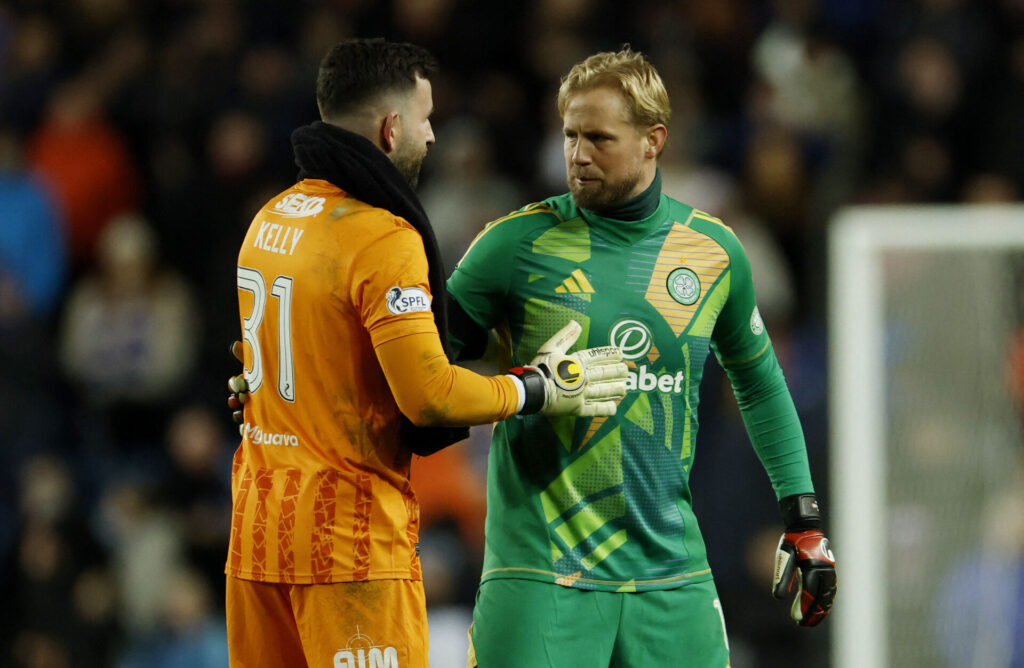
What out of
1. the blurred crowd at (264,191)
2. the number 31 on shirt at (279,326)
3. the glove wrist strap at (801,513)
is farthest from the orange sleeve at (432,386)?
the blurred crowd at (264,191)

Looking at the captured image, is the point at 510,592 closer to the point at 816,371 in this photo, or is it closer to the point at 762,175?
the point at 816,371

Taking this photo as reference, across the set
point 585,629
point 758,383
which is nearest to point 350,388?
point 585,629

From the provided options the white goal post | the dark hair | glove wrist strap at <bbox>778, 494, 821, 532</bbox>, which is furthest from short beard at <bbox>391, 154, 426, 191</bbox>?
the white goal post

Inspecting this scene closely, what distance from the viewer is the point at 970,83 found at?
8.51 meters

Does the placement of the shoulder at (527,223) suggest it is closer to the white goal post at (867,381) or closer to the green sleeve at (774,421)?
the green sleeve at (774,421)

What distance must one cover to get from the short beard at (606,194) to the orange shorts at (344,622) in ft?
3.76

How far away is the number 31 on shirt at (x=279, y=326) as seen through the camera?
3582 millimetres

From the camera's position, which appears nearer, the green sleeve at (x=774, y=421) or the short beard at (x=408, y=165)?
the short beard at (x=408, y=165)

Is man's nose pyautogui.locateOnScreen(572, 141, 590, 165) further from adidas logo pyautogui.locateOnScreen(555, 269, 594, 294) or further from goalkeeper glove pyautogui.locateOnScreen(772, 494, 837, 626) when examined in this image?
goalkeeper glove pyautogui.locateOnScreen(772, 494, 837, 626)

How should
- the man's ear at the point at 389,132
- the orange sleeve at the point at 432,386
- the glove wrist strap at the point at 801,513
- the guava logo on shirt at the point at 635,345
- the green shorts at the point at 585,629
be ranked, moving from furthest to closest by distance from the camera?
the glove wrist strap at the point at 801,513, the guava logo on shirt at the point at 635,345, the green shorts at the point at 585,629, the man's ear at the point at 389,132, the orange sleeve at the point at 432,386

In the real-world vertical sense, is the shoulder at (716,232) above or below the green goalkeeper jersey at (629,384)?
above

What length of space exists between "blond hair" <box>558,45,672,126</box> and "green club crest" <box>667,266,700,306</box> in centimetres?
43

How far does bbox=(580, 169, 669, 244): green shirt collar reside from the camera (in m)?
4.02

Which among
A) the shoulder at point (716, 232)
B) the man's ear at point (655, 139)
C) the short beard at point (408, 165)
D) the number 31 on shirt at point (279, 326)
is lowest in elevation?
the number 31 on shirt at point (279, 326)
